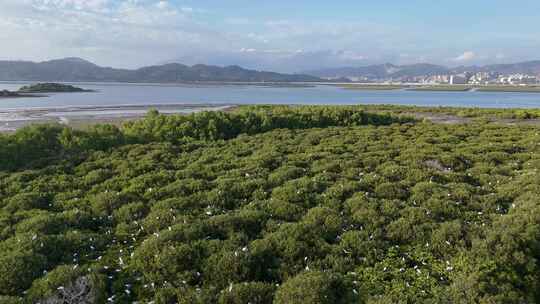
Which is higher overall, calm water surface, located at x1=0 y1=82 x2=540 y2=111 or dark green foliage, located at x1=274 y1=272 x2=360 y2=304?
calm water surface, located at x1=0 y1=82 x2=540 y2=111

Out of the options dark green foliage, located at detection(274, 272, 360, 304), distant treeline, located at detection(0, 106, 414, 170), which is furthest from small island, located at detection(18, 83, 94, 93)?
dark green foliage, located at detection(274, 272, 360, 304)

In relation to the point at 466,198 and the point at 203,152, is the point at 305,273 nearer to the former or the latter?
the point at 466,198

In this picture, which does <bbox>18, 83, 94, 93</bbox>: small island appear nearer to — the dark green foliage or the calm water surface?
the calm water surface

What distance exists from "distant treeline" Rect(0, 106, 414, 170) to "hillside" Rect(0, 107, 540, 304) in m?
0.48

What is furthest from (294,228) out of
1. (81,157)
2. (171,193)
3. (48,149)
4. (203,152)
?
(48,149)

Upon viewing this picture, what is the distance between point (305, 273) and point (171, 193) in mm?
5487

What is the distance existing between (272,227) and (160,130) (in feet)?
49.1

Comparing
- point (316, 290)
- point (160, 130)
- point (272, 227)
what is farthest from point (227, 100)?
point (316, 290)

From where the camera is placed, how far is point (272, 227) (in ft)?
29.0

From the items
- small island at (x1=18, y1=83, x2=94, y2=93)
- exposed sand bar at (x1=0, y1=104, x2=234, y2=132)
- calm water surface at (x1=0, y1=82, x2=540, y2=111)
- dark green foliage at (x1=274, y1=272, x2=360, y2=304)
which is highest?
small island at (x1=18, y1=83, x2=94, y2=93)

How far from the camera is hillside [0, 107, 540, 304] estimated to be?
675 cm

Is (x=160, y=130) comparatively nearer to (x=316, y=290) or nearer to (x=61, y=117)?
(x=316, y=290)

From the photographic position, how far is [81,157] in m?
16.7

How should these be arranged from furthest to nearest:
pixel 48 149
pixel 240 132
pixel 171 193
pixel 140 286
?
pixel 240 132, pixel 48 149, pixel 171 193, pixel 140 286
